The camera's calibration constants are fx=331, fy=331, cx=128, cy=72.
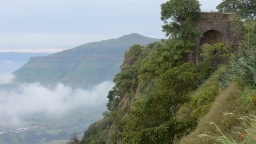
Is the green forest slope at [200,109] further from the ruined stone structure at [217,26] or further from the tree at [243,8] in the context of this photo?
the tree at [243,8]

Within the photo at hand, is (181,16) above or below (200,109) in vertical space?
above

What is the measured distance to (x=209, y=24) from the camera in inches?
719

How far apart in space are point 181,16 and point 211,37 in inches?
90.9

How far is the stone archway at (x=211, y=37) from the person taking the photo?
61.3 ft

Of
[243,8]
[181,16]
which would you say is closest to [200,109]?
[181,16]

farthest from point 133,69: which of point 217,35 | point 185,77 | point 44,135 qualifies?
point 44,135

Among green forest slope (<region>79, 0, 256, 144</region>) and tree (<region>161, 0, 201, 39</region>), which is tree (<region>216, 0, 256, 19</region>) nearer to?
tree (<region>161, 0, 201, 39</region>)

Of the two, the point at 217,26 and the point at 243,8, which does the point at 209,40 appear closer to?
the point at 217,26

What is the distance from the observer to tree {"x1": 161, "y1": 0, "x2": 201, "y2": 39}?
58.3 ft

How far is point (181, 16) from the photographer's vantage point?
1825cm

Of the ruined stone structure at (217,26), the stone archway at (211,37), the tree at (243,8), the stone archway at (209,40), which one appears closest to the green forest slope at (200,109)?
the stone archway at (209,40)

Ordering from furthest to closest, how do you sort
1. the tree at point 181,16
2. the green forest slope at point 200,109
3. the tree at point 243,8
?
the tree at point 243,8 < the tree at point 181,16 < the green forest slope at point 200,109

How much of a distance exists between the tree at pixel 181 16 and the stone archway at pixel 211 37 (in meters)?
0.97

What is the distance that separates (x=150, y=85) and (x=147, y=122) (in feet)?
36.8
